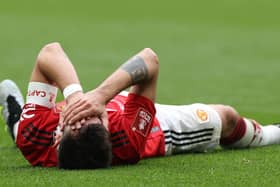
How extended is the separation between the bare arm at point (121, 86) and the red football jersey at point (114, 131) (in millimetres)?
81

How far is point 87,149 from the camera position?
496cm

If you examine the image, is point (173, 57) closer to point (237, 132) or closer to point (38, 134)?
point (237, 132)

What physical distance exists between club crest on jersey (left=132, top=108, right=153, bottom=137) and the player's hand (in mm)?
307

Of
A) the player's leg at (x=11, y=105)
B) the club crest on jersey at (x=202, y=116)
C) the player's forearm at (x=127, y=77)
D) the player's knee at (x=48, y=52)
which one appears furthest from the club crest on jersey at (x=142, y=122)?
the player's leg at (x=11, y=105)

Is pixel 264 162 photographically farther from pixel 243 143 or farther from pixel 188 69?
pixel 188 69

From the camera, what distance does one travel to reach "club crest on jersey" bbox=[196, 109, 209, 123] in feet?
20.3

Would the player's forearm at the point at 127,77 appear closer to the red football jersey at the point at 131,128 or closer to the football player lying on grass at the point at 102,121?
the football player lying on grass at the point at 102,121

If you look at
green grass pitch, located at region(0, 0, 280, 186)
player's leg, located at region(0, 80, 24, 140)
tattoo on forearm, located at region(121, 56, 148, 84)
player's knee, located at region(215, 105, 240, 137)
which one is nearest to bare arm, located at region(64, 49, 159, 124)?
tattoo on forearm, located at region(121, 56, 148, 84)

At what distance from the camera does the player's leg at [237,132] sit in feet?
20.7

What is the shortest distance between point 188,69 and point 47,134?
257 inches

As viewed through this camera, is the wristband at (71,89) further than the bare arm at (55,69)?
No

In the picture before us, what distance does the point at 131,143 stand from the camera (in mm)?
5273

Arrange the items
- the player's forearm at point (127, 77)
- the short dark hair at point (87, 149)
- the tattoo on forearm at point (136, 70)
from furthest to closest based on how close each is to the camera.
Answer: the tattoo on forearm at point (136, 70)
the player's forearm at point (127, 77)
the short dark hair at point (87, 149)

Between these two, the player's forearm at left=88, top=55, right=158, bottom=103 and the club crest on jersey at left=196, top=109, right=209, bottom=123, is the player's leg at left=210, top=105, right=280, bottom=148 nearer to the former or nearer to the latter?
the club crest on jersey at left=196, top=109, right=209, bottom=123
